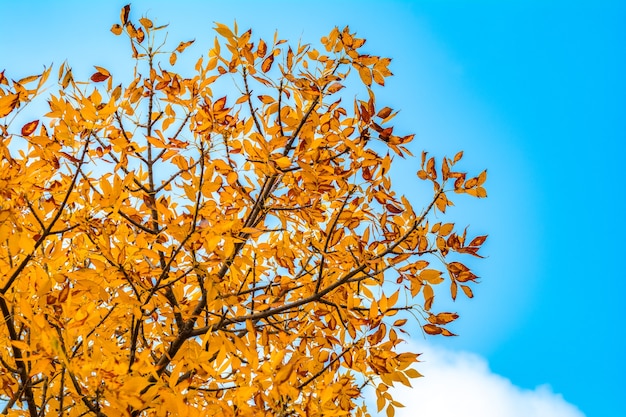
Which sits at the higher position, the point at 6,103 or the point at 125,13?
the point at 125,13

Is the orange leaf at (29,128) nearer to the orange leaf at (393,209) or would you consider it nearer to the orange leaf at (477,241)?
the orange leaf at (393,209)

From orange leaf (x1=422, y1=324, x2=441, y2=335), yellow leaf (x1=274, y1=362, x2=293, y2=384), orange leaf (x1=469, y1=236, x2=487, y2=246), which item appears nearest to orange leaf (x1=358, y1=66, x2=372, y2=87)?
orange leaf (x1=469, y1=236, x2=487, y2=246)

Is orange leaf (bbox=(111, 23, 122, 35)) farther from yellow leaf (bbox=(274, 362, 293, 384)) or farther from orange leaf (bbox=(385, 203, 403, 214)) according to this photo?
yellow leaf (bbox=(274, 362, 293, 384))

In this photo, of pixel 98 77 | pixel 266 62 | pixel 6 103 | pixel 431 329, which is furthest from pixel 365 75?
pixel 6 103

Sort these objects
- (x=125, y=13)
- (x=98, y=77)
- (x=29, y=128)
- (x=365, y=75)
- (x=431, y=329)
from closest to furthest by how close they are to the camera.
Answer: (x=29, y=128) → (x=431, y=329) → (x=365, y=75) → (x=98, y=77) → (x=125, y=13)

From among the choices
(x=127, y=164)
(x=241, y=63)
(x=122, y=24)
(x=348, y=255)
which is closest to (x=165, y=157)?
(x=127, y=164)

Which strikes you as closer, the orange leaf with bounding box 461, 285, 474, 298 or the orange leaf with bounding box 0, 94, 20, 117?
the orange leaf with bounding box 0, 94, 20, 117

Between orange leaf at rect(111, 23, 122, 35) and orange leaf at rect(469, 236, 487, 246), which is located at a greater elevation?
orange leaf at rect(111, 23, 122, 35)

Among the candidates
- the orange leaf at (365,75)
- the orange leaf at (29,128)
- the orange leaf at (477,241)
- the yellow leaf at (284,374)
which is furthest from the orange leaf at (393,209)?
the orange leaf at (29,128)

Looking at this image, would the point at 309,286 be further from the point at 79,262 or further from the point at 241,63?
the point at 79,262

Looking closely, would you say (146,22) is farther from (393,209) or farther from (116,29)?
(393,209)

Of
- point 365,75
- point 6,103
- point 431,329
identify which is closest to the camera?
point 6,103

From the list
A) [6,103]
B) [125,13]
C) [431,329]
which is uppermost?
[125,13]

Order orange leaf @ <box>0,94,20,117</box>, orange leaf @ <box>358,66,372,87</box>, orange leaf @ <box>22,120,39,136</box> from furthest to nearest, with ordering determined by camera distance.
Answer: orange leaf @ <box>358,66,372,87</box> → orange leaf @ <box>22,120,39,136</box> → orange leaf @ <box>0,94,20,117</box>
